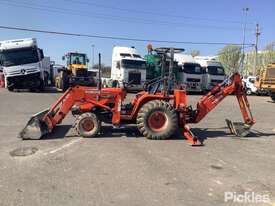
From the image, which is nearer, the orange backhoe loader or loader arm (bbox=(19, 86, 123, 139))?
loader arm (bbox=(19, 86, 123, 139))

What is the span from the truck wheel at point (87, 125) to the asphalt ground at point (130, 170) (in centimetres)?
25

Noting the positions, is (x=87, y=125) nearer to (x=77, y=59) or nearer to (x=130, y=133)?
(x=130, y=133)

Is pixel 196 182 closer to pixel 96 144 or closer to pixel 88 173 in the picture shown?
pixel 88 173

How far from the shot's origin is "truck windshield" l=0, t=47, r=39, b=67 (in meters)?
24.0

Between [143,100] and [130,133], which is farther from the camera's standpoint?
[130,133]

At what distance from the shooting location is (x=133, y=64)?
27.4 meters

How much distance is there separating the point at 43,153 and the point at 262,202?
4779 mm

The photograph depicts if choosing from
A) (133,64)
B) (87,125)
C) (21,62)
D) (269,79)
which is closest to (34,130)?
(87,125)

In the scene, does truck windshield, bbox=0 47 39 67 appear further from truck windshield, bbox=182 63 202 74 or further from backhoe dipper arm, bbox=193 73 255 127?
backhoe dipper arm, bbox=193 73 255 127

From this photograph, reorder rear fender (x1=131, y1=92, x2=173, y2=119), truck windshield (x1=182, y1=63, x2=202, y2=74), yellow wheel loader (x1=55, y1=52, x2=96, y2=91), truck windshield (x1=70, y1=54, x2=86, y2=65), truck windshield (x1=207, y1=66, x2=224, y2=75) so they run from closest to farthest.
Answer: rear fender (x1=131, y1=92, x2=173, y2=119), yellow wheel loader (x1=55, y1=52, x2=96, y2=91), truck windshield (x1=182, y1=63, x2=202, y2=74), truck windshield (x1=207, y1=66, x2=224, y2=75), truck windshield (x1=70, y1=54, x2=86, y2=65)

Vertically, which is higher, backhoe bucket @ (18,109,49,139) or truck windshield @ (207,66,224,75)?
truck windshield @ (207,66,224,75)

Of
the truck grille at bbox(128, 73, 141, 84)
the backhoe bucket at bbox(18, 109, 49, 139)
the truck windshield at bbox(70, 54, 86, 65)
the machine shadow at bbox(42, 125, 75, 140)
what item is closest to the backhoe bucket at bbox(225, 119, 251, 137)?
the machine shadow at bbox(42, 125, 75, 140)

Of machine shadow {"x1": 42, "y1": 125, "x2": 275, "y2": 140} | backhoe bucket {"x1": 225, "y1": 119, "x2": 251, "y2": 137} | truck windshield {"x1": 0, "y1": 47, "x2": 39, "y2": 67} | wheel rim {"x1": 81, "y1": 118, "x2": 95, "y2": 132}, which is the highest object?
truck windshield {"x1": 0, "y1": 47, "x2": 39, "y2": 67}

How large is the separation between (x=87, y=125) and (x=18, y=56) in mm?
16586
